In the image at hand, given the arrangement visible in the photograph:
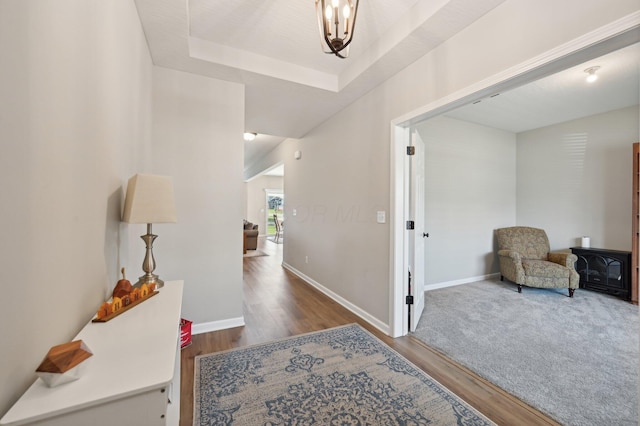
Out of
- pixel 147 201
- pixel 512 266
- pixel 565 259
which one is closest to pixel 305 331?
pixel 147 201

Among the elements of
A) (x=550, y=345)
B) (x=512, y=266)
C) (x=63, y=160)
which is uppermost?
(x=63, y=160)

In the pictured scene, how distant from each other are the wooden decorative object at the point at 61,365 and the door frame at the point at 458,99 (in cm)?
228

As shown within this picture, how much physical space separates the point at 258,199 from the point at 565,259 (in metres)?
9.96

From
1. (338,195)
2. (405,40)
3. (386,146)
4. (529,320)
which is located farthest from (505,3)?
(529,320)

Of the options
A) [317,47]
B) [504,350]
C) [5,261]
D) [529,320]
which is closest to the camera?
[5,261]

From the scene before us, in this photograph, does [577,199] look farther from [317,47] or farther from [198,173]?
[198,173]

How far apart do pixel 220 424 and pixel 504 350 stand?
7.55 ft

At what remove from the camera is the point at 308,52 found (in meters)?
2.56

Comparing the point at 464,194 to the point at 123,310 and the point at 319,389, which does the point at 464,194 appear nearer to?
the point at 319,389

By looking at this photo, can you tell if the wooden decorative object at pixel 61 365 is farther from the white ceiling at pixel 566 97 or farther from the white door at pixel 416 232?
the white ceiling at pixel 566 97

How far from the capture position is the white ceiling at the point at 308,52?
76.4 inches

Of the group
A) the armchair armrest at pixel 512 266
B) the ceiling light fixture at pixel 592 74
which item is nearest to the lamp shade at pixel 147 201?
the ceiling light fixture at pixel 592 74

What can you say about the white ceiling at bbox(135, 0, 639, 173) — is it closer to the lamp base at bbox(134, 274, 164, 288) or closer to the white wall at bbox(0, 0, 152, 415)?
the white wall at bbox(0, 0, 152, 415)

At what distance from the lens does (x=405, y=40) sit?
2.09 metres
